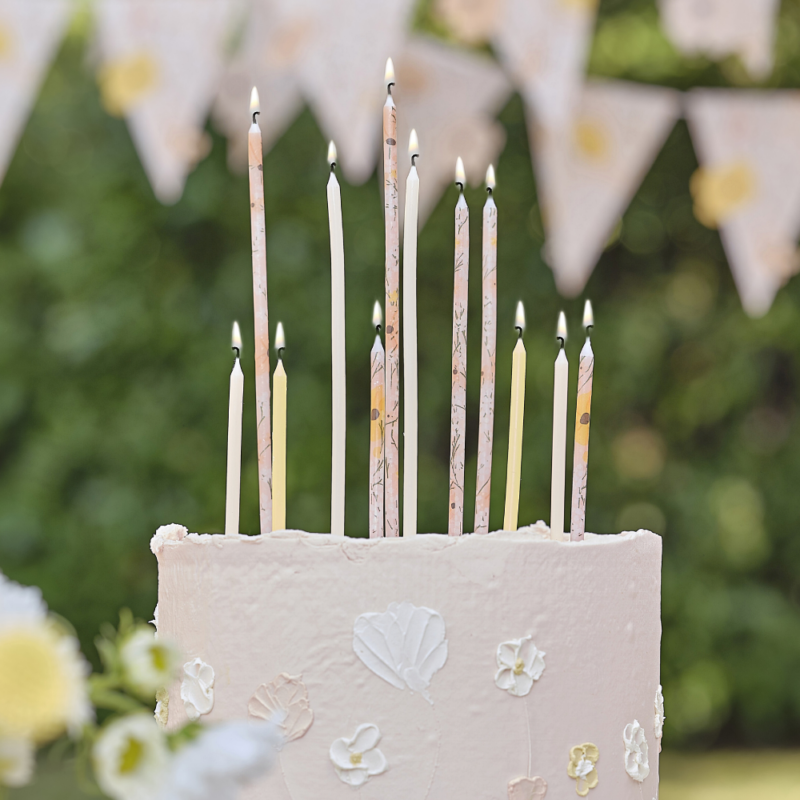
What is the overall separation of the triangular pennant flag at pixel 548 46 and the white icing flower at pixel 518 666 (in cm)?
122

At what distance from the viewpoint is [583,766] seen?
71 cm

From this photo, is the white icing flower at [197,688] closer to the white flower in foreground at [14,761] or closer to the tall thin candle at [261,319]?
the tall thin candle at [261,319]

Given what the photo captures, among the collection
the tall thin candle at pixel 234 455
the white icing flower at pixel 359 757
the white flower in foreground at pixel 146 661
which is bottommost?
the white icing flower at pixel 359 757

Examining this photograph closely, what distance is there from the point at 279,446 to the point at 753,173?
1602 mm

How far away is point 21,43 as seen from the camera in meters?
1.66

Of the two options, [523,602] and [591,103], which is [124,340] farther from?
[523,602]

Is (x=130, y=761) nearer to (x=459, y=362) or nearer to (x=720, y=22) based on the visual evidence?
(x=459, y=362)

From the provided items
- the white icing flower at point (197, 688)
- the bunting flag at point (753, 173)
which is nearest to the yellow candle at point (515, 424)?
the white icing flower at point (197, 688)

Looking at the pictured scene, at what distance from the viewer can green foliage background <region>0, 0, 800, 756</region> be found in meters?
2.15

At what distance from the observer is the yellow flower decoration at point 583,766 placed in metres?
0.71

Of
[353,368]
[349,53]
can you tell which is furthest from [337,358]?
[353,368]

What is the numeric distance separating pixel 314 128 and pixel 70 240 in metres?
0.62

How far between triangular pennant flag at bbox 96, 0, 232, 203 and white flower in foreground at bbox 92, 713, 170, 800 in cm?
153

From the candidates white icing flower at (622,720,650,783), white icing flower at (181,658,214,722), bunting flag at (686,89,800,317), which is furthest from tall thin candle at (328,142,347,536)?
bunting flag at (686,89,800,317)
